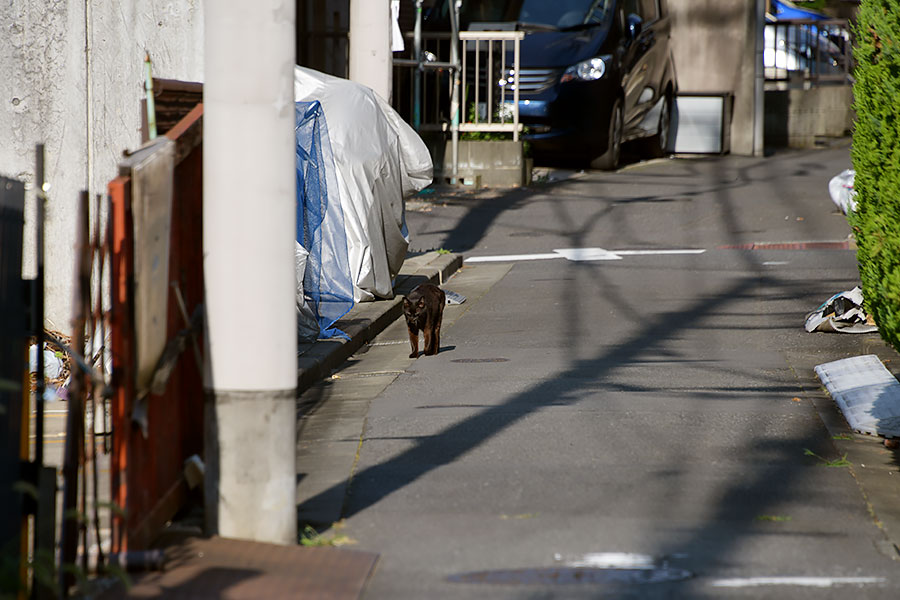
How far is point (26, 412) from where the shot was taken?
3887 mm

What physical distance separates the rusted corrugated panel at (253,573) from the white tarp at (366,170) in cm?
513

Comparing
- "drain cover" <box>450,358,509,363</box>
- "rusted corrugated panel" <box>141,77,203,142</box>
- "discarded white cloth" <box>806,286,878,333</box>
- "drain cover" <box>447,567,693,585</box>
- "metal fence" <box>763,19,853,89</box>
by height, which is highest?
"metal fence" <box>763,19,853,89</box>

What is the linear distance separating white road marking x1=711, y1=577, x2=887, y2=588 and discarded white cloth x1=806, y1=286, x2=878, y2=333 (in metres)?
5.27

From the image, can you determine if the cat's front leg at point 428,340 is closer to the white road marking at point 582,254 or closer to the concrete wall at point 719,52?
the white road marking at point 582,254

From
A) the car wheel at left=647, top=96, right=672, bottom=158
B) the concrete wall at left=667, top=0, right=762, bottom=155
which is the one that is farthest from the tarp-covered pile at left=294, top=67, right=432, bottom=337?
the concrete wall at left=667, top=0, right=762, bottom=155

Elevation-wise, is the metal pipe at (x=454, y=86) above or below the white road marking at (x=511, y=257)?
above

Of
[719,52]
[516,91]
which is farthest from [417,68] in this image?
[719,52]

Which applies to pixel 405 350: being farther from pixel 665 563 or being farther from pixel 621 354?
pixel 665 563

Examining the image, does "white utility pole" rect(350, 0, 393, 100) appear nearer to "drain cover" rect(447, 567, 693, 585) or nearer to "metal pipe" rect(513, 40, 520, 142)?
"metal pipe" rect(513, 40, 520, 142)

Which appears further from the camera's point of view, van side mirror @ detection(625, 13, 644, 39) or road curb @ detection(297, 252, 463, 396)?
van side mirror @ detection(625, 13, 644, 39)

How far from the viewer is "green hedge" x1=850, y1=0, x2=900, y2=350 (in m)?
5.10

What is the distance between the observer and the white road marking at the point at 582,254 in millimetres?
13508

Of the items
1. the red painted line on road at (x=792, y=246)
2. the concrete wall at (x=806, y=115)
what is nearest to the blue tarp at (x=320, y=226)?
the red painted line on road at (x=792, y=246)

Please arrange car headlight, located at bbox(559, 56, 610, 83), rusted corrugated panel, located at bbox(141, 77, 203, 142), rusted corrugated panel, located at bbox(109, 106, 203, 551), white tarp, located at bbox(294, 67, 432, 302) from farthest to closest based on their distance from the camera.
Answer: car headlight, located at bbox(559, 56, 610, 83), white tarp, located at bbox(294, 67, 432, 302), rusted corrugated panel, located at bbox(141, 77, 203, 142), rusted corrugated panel, located at bbox(109, 106, 203, 551)
